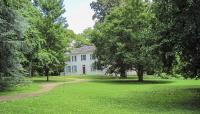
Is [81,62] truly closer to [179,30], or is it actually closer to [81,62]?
[81,62]

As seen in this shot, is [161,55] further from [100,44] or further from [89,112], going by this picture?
[100,44]

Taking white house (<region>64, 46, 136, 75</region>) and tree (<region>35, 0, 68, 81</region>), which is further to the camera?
white house (<region>64, 46, 136, 75</region>)

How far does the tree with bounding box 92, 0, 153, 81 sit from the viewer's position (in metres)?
42.9

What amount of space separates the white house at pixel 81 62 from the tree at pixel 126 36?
106 feet

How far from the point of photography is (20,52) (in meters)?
29.1

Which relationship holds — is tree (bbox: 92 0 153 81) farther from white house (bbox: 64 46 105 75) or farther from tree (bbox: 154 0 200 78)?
white house (bbox: 64 46 105 75)

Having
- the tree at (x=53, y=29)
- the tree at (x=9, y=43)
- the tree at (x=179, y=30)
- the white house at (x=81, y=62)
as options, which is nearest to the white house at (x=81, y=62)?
the white house at (x=81, y=62)

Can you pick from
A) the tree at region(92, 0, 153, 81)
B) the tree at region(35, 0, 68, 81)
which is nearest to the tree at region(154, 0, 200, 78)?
the tree at region(92, 0, 153, 81)

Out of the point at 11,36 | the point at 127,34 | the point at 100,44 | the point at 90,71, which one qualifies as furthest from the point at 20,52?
the point at 90,71

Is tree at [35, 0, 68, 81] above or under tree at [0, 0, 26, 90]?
above

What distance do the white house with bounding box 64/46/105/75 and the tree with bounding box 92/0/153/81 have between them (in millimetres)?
32390

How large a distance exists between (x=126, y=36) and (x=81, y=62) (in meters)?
40.0

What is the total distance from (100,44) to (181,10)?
32575mm

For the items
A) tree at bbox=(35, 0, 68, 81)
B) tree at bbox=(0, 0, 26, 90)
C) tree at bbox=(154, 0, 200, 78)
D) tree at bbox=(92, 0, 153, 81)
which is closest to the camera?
tree at bbox=(154, 0, 200, 78)
